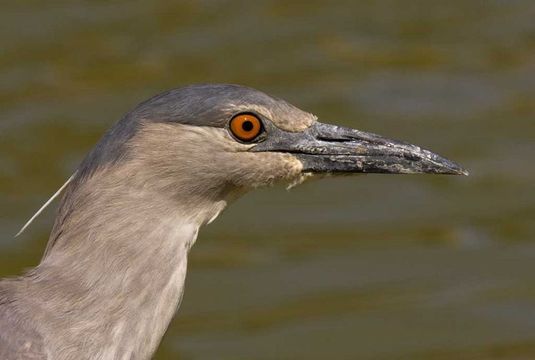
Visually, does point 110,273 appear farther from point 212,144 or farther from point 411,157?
point 411,157

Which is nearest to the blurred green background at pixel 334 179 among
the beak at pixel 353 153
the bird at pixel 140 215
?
the beak at pixel 353 153

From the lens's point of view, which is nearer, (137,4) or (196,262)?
(196,262)

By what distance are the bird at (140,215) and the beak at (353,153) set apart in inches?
2.4

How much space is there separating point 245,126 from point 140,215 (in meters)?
0.56

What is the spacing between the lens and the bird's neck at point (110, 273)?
5.64 metres

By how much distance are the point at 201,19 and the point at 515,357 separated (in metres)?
4.85

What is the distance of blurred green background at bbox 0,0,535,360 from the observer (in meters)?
9.34

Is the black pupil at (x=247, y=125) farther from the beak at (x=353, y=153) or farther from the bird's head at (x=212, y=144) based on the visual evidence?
the beak at (x=353, y=153)

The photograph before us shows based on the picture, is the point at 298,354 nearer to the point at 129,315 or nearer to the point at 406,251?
the point at 406,251

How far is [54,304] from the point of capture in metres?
5.64

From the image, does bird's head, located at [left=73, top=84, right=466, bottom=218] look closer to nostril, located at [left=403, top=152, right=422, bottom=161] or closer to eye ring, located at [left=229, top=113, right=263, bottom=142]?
eye ring, located at [left=229, top=113, right=263, bottom=142]

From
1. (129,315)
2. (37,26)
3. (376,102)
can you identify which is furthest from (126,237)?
(37,26)

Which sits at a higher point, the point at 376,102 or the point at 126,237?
the point at 376,102

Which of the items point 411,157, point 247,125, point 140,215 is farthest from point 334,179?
point 140,215
